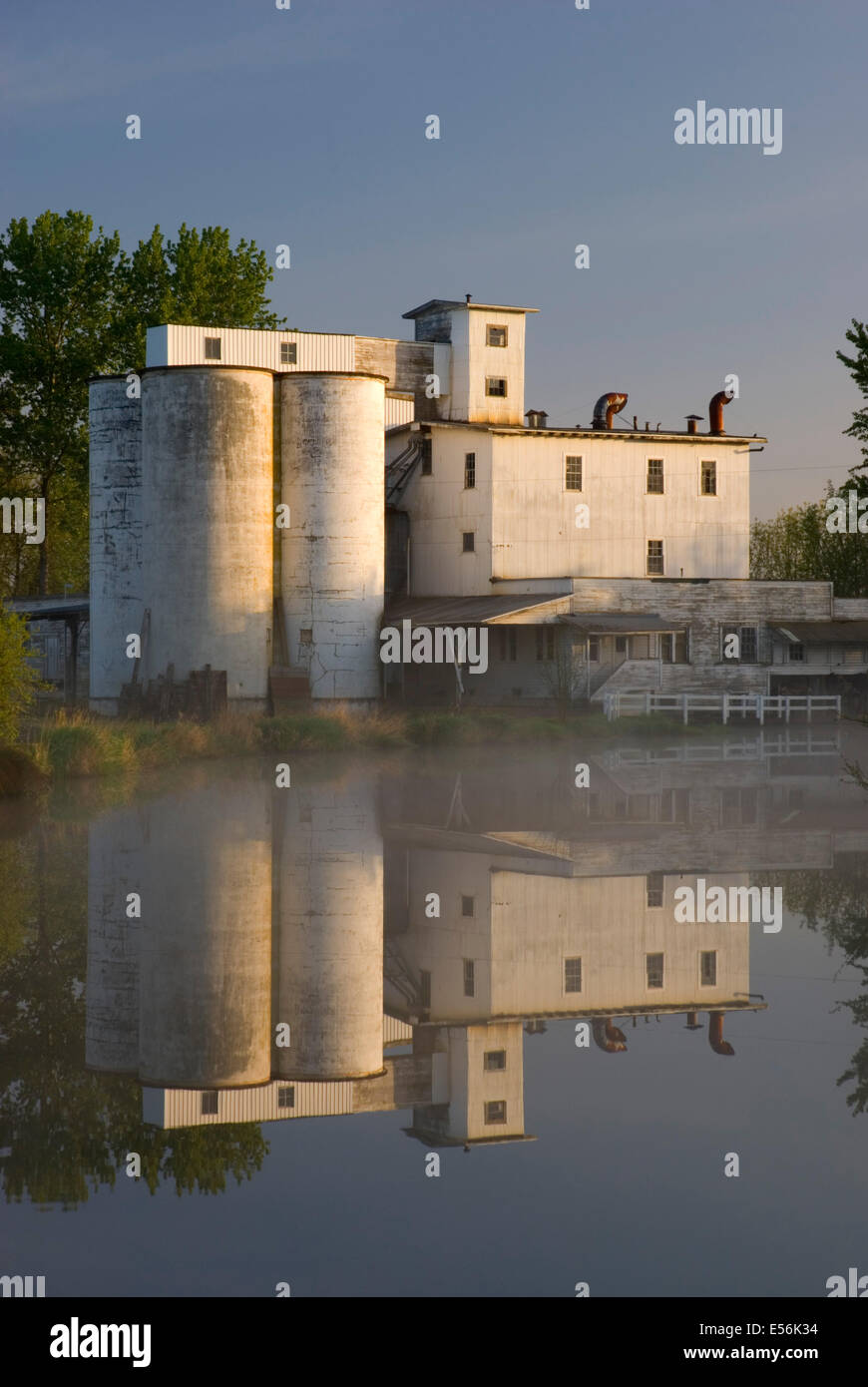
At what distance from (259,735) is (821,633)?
27731 millimetres

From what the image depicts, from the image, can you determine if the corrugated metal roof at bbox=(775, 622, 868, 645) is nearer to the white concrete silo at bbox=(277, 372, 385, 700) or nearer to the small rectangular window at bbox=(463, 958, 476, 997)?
the white concrete silo at bbox=(277, 372, 385, 700)

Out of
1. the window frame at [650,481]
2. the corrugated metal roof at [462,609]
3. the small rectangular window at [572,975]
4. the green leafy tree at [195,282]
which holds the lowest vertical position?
the small rectangular window at [572,975]

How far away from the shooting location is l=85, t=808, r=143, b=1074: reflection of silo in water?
976cm

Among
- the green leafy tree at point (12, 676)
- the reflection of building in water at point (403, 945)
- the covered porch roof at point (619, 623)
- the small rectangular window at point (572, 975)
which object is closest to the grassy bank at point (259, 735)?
the green leafy tree at point (12, 676)

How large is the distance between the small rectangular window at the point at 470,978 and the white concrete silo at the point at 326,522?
36.8m

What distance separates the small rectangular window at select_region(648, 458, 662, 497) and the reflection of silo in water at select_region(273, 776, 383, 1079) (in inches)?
1563

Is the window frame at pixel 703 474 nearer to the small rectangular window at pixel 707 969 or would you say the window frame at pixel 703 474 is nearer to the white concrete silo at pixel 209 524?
the white concrete silo at pixel 209 524

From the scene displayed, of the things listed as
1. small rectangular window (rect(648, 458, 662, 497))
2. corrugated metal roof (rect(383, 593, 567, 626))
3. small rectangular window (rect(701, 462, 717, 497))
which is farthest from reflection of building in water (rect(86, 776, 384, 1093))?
small rectangular window (rect(701, 462, 717, 497))

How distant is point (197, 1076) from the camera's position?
9000 mm

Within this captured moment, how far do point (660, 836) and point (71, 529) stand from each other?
234 ft

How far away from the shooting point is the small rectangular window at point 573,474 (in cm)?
5791
